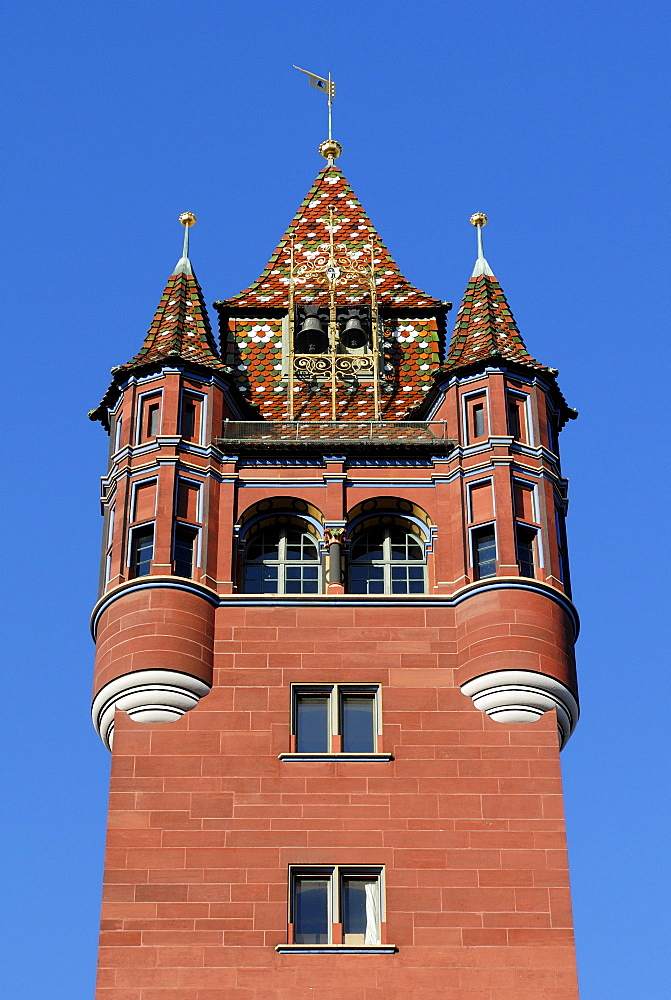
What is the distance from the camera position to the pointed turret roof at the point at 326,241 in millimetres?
62000

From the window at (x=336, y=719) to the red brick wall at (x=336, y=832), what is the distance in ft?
1.01

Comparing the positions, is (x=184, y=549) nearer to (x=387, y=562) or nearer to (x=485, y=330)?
(x=387, y=562)

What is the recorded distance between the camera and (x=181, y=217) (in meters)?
61.9

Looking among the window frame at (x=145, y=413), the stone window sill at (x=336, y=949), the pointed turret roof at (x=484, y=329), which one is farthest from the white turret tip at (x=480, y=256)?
the stone window sill at (x=336, y=949)

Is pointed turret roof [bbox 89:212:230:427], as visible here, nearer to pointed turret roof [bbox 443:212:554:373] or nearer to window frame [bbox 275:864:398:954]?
pointed turret roof [bbox 443:212:554:373]

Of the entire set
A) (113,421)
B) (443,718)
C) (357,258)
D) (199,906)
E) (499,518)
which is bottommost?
(199,906)

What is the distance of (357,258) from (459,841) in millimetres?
20475

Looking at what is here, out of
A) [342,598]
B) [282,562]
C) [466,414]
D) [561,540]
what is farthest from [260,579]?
[561,540]

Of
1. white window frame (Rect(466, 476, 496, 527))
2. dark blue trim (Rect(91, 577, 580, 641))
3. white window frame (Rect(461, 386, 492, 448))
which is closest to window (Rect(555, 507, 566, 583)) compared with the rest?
dark blue trim (Rect(91, 577, 580, 641))

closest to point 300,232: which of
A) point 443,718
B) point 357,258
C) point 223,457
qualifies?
point 357,258

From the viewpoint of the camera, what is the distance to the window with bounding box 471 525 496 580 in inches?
2039

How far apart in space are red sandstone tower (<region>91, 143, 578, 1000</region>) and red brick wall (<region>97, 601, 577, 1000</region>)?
2.0 inches

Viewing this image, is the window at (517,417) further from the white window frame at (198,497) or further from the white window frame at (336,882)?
the white window frame at (336,882)

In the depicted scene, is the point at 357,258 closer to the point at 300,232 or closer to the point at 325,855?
the point at 300,232
